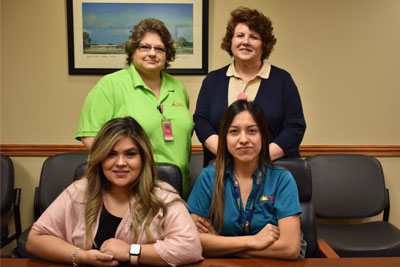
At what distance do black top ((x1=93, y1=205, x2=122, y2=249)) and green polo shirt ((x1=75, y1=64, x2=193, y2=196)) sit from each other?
0.56 metres

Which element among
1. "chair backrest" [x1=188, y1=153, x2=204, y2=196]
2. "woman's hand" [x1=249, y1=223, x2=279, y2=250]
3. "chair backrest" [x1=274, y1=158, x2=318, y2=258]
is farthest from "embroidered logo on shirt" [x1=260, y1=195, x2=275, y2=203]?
"chair backrest" [x1=188, y1=153, x2=204, y2=196]

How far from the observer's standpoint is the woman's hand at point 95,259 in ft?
4.42

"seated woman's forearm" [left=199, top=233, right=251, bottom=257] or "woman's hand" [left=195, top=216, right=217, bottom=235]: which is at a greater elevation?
"woman's hand" [left=195, top=216, right=217, bottom=235]

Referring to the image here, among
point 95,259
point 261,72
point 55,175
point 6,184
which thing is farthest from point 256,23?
point 6,184

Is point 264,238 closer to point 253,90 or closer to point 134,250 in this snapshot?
point 134,250

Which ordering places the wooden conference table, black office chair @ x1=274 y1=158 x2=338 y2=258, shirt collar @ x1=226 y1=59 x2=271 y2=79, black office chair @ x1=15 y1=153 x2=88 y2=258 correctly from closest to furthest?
the wooden conference table
black office chair @ x1=274 y1=158 x2=338 y2=258
shirt collar @ x1=226 y1=59 x2=271 y2=79
black office chair @ x1=15 y1=153 x2=88 y2=258

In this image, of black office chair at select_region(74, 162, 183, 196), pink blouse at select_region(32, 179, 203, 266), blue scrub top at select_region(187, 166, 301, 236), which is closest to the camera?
pink blouse at select_region(32, 179, 203, 266)

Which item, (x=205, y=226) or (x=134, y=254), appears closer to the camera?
(x=134, y=254)

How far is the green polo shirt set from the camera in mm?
2053

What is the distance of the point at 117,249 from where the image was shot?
54.1 inches

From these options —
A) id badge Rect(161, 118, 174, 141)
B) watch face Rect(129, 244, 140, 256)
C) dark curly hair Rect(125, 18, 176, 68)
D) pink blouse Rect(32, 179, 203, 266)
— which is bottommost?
watch face Rect(129, 244, 140, 256)

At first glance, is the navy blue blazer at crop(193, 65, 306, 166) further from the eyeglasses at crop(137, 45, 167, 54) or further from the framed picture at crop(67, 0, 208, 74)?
the framed picture at crop(67, 0, 208, 74)

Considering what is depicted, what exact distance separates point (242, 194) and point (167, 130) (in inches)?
22.3

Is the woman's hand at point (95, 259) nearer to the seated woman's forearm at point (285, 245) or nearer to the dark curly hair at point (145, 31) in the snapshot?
the seated woman's forearm at point (285, 245)
